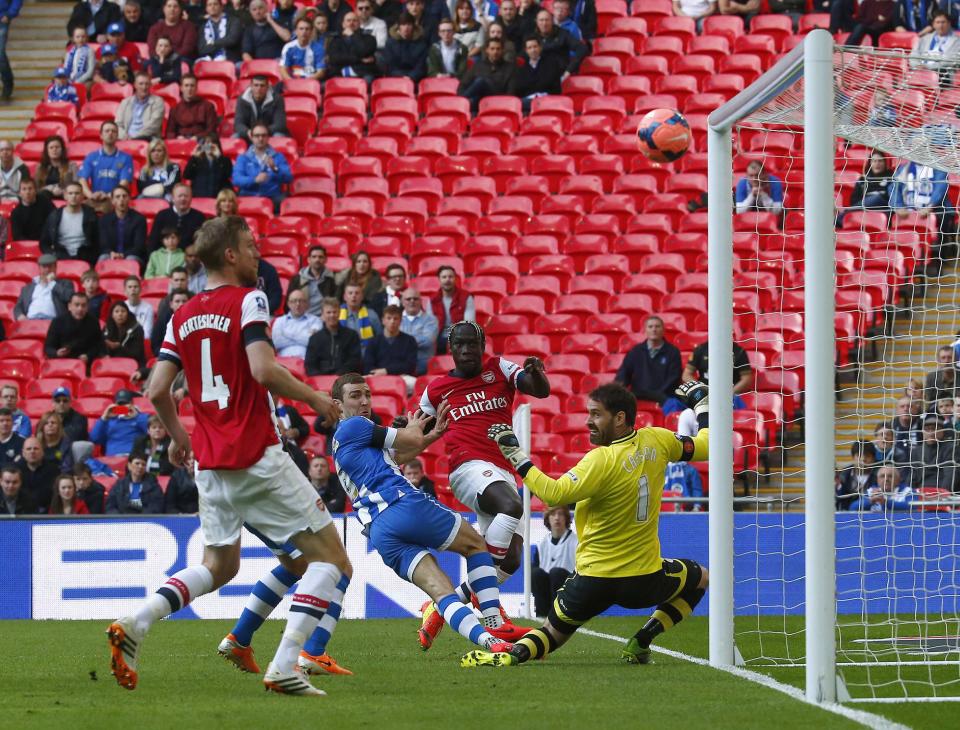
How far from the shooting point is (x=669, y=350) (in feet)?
49.7

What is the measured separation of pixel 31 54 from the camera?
23875 millimetres

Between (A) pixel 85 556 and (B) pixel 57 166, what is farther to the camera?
→ (B) pixel 57 166

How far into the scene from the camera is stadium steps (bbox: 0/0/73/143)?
2288 centimetres

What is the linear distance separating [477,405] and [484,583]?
1585 mm

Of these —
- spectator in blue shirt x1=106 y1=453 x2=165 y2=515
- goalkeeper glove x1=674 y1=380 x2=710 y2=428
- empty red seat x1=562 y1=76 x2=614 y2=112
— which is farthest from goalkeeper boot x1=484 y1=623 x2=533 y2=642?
empty red seat x1=562 y1=76 x2=614 y2=112

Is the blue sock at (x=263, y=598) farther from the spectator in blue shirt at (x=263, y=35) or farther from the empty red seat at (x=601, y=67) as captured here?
the spectator in blue shirt at (x=263, y=35)

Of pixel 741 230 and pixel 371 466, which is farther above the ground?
pixel 741 230

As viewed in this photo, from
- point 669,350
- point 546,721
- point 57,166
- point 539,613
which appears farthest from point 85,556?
point 546,721

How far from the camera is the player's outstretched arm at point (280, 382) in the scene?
637 cm

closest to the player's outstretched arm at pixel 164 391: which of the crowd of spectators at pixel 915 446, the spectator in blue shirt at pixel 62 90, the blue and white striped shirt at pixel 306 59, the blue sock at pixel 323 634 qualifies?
the blue sock at pixel 323 634

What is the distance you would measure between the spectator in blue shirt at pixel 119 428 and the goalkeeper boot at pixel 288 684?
9445 mm

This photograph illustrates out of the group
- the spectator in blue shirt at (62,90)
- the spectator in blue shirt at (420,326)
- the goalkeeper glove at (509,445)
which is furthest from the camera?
the spectator in blue shirt at (62,90)

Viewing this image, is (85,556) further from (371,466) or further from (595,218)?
(595,218)

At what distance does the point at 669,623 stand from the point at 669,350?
7.17 m
